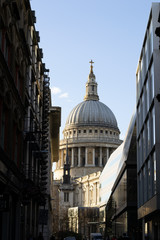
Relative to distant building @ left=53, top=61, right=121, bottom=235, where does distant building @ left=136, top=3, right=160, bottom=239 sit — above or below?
below

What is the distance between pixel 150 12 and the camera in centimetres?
3662

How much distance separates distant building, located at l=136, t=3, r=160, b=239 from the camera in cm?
3350

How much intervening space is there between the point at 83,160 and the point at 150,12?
15840 centimetres

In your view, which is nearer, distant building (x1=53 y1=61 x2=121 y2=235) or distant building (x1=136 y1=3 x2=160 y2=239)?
distant building (x1=136 y1=3 x2=160 y2=239)

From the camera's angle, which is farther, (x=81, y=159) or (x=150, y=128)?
(x=81, y=159)

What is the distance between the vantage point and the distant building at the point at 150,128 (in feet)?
110

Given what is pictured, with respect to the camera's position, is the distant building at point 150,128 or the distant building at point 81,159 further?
the distant building at point 81,159

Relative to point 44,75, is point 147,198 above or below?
below

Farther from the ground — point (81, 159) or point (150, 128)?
point (81, 159)

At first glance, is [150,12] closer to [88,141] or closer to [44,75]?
[44,75]

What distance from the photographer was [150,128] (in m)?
36.8

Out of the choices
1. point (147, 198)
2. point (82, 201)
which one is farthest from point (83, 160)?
point (147, 198)

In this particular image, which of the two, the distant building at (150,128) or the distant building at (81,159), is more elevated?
the distant building at (81,159)

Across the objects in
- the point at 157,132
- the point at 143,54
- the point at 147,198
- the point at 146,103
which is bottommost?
the point at 147,198
